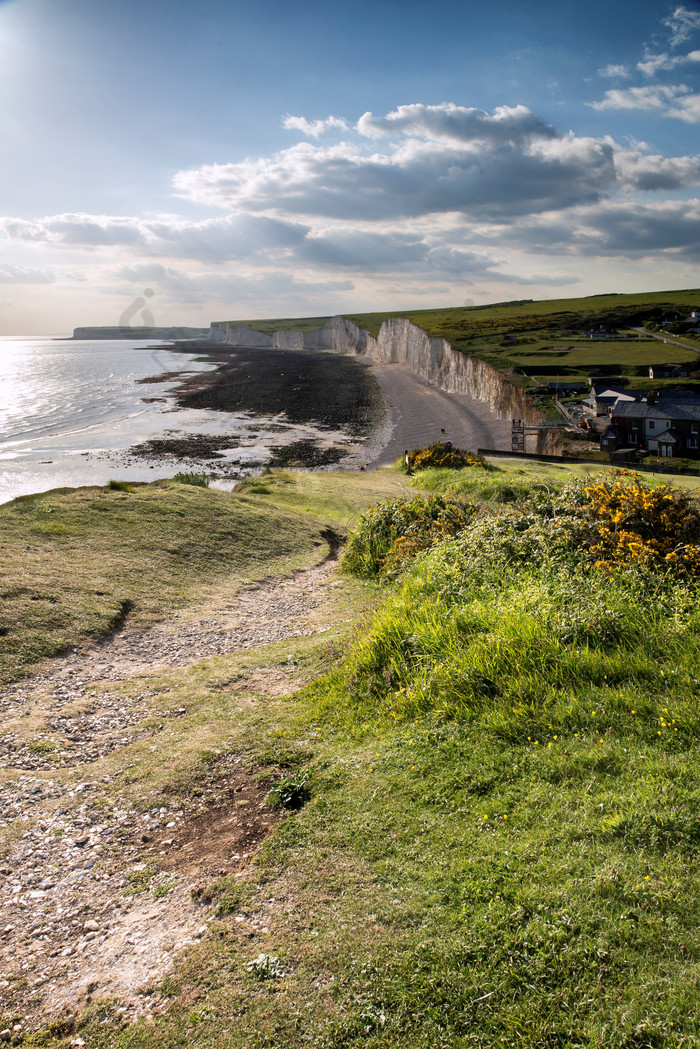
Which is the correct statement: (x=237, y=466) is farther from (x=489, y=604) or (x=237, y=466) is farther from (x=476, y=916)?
(x=476, y=916)

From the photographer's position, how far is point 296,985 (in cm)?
361

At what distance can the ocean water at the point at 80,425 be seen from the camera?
1610 inches

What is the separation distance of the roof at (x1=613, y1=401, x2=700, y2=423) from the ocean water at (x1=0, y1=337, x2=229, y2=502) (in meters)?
35.9

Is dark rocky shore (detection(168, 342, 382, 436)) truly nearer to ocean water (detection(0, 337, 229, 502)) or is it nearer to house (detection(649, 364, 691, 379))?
ocean water (detection(0, 337, 229, 502))

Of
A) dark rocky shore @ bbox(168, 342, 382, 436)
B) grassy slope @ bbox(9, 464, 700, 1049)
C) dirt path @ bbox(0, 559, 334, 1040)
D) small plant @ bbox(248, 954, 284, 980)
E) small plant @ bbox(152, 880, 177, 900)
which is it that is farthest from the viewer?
dark rocky shore @ bbox(168, 342, 382, 436)

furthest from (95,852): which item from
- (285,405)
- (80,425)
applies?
(285,405)

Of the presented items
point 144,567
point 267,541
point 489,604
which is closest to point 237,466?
point 267,541

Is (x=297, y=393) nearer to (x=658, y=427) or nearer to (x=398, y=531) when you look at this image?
(x=658, y=427)

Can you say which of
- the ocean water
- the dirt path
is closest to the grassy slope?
the dirt path

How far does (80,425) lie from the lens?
6175 cm

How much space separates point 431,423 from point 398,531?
4646 centimetres

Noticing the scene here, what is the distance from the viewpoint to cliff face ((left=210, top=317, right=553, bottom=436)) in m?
60.9

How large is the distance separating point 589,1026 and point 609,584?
4903mm

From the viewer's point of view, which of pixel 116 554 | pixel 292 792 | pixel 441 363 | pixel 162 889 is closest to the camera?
pixel 162 889
